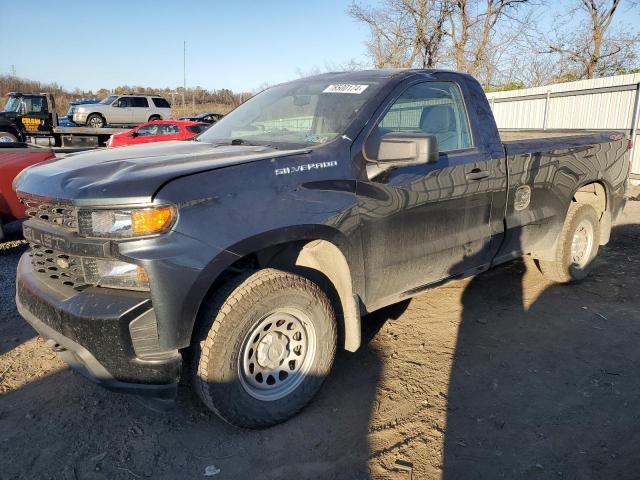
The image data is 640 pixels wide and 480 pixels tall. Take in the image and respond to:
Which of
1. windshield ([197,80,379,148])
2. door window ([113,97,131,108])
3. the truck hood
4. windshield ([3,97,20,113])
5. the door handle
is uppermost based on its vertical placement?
door window ([113,97,131,108])

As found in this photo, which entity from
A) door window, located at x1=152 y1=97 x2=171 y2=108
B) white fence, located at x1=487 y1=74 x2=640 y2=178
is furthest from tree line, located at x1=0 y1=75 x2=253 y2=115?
white fence, located at x1=487 y1=74 x2=640 y2=178

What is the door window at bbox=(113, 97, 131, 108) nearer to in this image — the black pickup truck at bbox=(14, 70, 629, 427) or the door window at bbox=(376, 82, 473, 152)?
the black pickup truck at bbox=(14, 70, 629, 427)

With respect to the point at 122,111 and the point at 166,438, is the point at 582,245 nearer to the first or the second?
the point at 166,438

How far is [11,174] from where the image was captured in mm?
5879

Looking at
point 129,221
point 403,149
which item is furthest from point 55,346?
point 403,149

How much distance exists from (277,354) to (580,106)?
1222 centimetres

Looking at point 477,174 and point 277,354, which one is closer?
point 277,354

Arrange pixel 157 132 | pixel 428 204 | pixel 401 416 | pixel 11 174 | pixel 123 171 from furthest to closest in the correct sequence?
pixel 157 132
pixel 11 174
pixel 428 204
pixel 401 416
pixel 123 171

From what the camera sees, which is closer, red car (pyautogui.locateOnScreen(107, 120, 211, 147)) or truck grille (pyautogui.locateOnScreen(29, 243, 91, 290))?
truck grille (pyautogui.locateOnScreen(29, 243, 91, 290))

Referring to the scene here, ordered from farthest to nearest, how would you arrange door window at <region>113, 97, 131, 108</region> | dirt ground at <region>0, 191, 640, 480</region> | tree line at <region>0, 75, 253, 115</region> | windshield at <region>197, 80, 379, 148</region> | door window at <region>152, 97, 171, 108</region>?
1. tree line at <region>0, 75, 253, 115</region>
2. door window at <region>152, 97, 171, 108</region>
3. door window at <region>113, 97, 131, 108</region>
4. windshield at <region>197, 80, 379, 148</region>
5. dirt ground at <region>0, 191, 640, 480</region>

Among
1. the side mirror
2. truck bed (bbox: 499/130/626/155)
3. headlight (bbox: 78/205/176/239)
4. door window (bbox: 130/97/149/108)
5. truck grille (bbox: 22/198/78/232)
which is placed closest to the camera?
headlight (bbox: 78/205/176/239)

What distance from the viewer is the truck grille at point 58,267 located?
8.03 ft

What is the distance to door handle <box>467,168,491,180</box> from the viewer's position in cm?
353

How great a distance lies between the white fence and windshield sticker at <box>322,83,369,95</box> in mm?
8693
